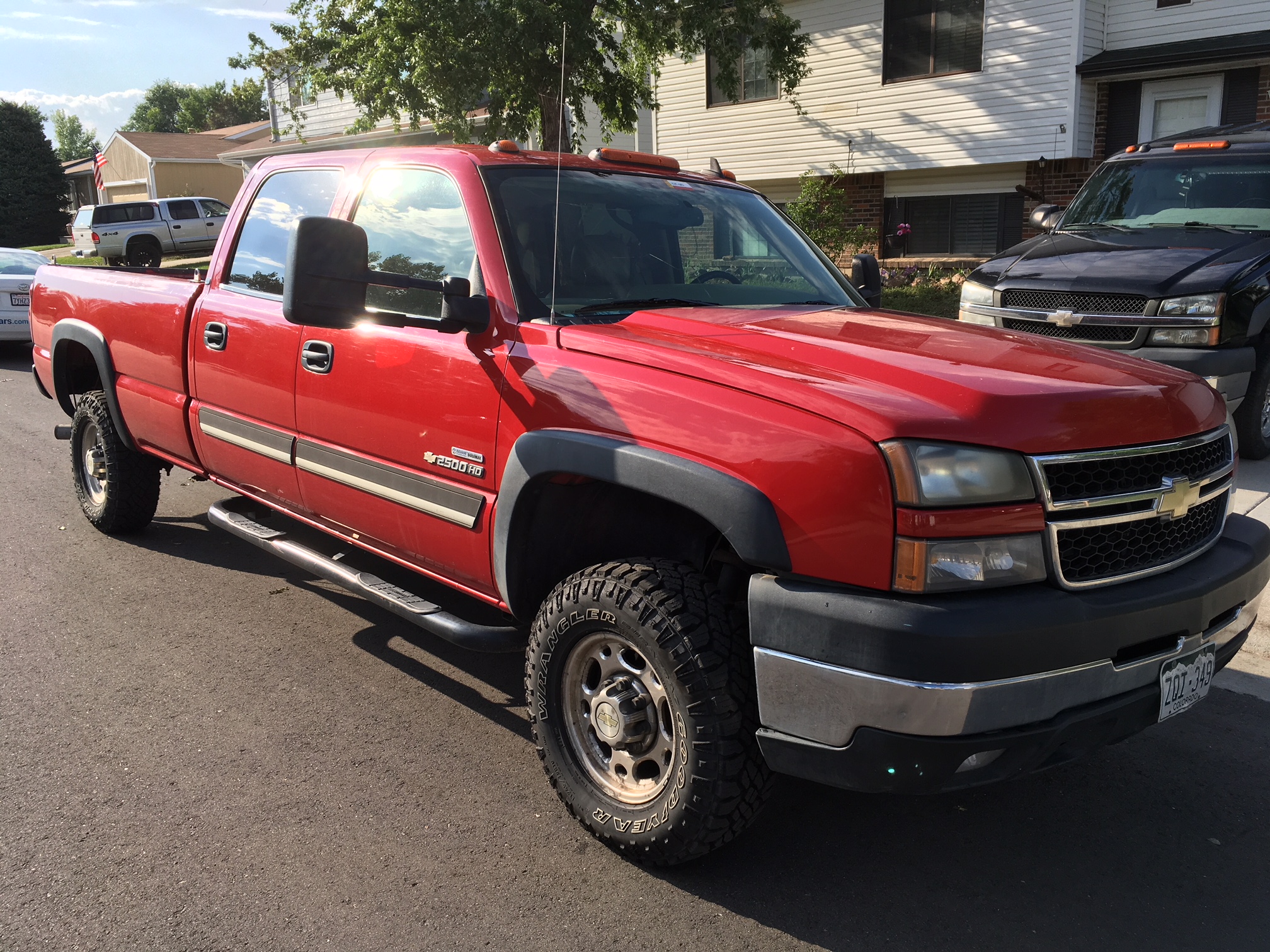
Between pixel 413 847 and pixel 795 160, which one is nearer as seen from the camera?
pixel 413 847

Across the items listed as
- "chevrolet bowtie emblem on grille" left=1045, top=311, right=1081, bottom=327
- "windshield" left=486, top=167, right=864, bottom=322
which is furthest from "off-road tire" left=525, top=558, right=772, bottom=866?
"chevrolet bowtie emblem on grille" left=1045, top=311, right=1081, bottom=327

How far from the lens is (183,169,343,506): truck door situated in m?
4.23

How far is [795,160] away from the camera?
19.2 metres

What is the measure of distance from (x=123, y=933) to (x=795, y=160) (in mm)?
18341

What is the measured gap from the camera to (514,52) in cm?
1465

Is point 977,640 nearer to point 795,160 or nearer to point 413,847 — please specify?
point 413,847

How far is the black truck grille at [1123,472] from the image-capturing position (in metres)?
2.51

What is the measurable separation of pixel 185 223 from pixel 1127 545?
3090cm

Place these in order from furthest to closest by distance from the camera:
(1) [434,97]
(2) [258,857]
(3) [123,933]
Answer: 1. (1) [434,97]
2. (2) [258,857]
3. (3) [123,933]

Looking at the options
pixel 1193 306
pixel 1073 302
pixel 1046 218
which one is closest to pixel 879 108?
pixel 1046 218

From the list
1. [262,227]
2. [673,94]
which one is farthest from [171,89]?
[262,227]

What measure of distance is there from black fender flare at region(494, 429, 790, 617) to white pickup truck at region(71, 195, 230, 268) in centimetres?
2805

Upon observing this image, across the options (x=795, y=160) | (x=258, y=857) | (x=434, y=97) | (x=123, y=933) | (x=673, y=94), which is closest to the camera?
(x=123, y=933)

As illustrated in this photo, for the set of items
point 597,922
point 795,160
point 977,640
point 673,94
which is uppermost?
point 673,94
